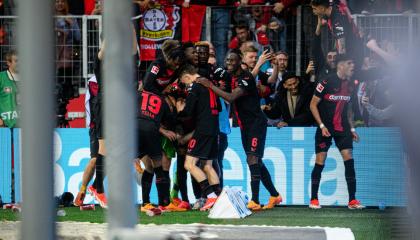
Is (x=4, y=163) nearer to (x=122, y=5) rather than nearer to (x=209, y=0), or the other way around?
(x=209, y=0)

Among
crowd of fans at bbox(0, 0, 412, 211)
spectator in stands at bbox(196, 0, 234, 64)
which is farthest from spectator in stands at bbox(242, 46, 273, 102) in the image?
spectator in stands at bbox(196, 0, 234, 64)

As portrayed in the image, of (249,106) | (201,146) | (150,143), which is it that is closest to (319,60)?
(249,106)

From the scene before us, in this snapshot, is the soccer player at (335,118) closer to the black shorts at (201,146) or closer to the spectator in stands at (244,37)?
the black shorts at (201,146)

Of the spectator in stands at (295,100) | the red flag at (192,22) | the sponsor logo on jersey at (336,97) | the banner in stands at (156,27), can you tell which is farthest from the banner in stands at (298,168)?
the red flag at (192,22)

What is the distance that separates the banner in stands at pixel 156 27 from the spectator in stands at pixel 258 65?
6.15 ft

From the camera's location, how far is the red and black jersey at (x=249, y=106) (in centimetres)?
1321

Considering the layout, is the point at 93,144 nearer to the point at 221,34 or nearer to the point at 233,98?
the point at 233,98

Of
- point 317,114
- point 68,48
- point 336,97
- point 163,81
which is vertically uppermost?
point 68,48

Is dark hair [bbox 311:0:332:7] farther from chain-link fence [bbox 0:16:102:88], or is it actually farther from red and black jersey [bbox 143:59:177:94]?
chain-link fence [bbox 0:16:102:88]

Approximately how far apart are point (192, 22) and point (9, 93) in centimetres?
322

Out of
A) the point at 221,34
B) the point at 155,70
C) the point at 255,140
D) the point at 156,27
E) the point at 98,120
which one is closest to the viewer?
the point at 98,120

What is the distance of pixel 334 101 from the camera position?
1368 centimetres

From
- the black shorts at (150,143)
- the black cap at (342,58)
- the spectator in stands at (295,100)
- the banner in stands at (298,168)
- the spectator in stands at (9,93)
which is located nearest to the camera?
the black shorts at (150,143)

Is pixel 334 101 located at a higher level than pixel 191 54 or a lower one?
lower
